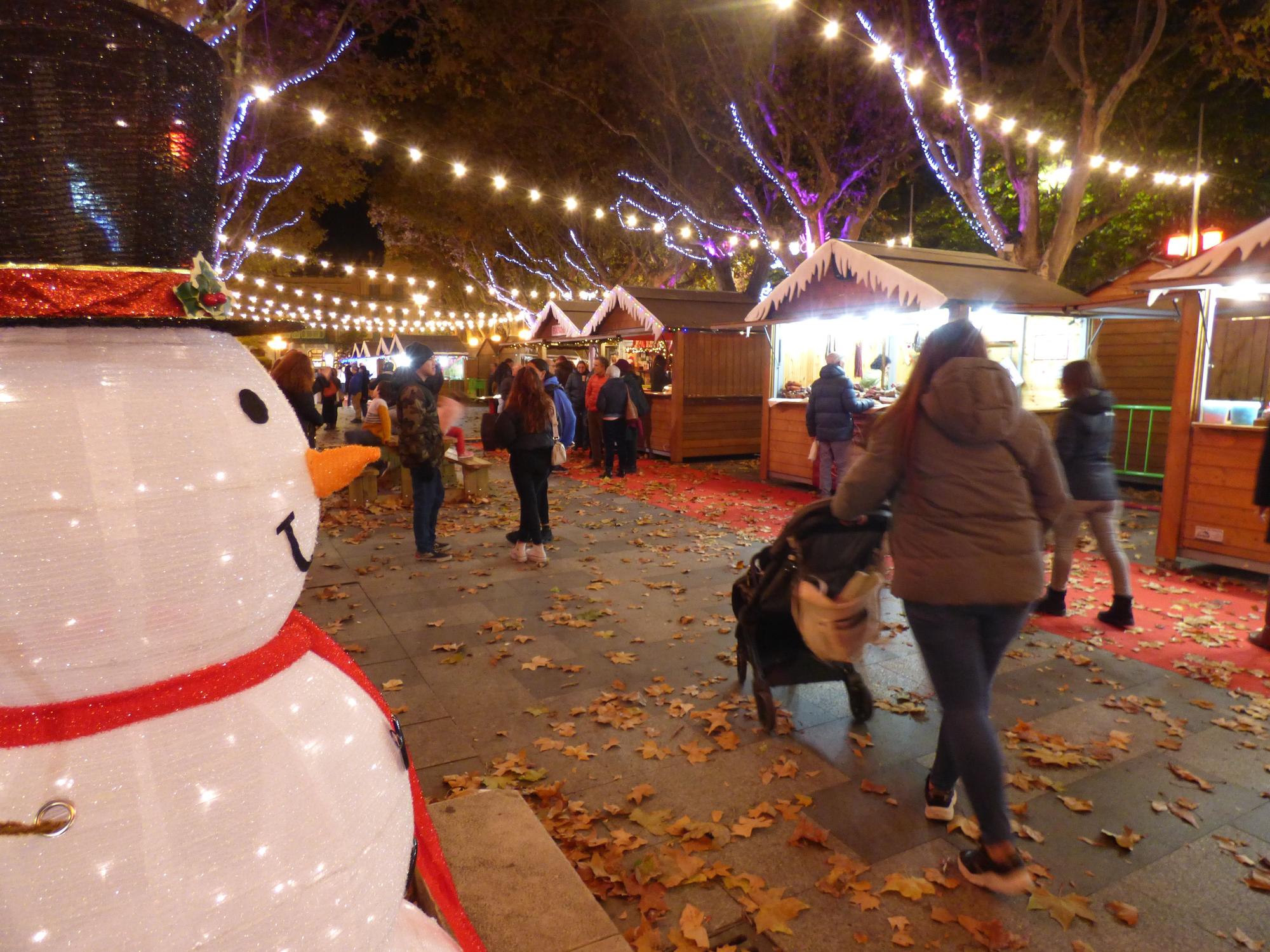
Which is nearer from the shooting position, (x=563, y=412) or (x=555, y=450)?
(x=555, y=450)

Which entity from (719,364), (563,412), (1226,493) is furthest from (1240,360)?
(563,412)

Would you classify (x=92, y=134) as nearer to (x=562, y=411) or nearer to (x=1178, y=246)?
(x=562, y=411)

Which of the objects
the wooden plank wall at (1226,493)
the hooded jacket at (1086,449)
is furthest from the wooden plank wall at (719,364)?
the hooded jacket at (1086,449)

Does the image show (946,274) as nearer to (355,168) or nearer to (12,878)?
(12,878)

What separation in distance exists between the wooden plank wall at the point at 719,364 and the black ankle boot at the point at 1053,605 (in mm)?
9108

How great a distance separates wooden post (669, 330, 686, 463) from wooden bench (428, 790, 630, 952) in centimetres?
1202

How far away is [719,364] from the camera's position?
15.4 metres

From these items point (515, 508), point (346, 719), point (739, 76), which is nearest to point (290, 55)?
point (739, 76)

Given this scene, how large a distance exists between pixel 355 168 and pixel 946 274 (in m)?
17.9

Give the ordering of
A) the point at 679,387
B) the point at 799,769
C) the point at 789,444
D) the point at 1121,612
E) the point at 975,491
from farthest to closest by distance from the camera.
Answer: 1. the point at 679,387
2. the point at 789,444
3. the point at 1121,612
4. the point at 799,769
5. the point at 975,491

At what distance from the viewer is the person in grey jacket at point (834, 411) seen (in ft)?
32.5

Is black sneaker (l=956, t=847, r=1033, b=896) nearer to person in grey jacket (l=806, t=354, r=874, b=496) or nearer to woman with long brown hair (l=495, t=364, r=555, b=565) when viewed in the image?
woman with long brown hair (l=495, t=364, r=555, b=565)

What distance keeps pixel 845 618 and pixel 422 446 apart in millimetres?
4981

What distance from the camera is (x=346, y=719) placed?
58.5 inches
